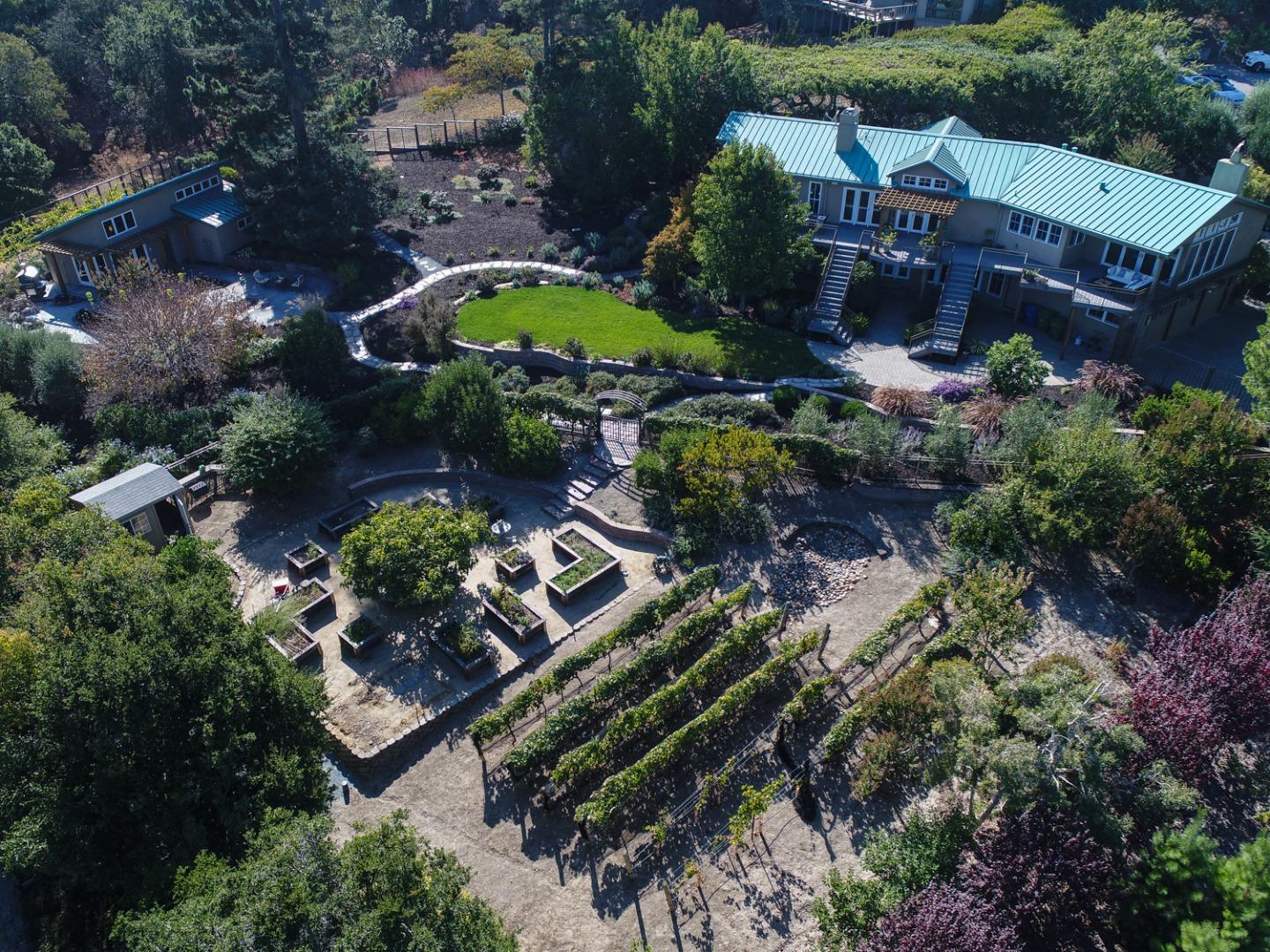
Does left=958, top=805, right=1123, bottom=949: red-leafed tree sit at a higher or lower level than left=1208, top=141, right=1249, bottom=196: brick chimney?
lower

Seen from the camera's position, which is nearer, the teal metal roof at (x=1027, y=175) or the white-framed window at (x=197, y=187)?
the teal metal roof at (x=1027, y=175)

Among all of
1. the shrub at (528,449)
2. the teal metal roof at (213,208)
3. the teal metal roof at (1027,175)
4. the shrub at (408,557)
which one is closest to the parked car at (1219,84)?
the teal metal roof at (1027,175)

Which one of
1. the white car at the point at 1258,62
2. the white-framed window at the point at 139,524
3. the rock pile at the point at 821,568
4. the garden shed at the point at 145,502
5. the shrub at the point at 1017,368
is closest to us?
the rock pile at the point at 821,568

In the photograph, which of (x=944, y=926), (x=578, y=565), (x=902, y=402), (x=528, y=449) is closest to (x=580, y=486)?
(x=528, y=449)

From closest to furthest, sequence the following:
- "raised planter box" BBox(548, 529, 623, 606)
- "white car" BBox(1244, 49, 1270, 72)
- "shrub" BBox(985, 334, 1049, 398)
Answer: "raised planter box" BBox(548, 529, 623, 606) < "shrub" BBox(985, 334, 1049, 398) < "white car" BBox(1244, 49, 1270, 72)

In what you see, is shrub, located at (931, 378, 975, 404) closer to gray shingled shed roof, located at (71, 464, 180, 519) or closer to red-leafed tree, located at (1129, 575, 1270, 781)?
red-leafed tree, located at (1129, 575, 1270, 781)

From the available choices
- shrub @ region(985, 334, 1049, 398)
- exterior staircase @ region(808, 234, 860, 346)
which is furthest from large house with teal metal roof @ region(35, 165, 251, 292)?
shrub @ region(985, 334, 1049, 398)

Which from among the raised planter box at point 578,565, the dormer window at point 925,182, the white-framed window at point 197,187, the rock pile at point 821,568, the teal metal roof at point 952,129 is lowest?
the raised planter box at point 578,565

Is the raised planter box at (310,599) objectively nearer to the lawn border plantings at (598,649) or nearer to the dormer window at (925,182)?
the lawn border plantings at (598,649)
